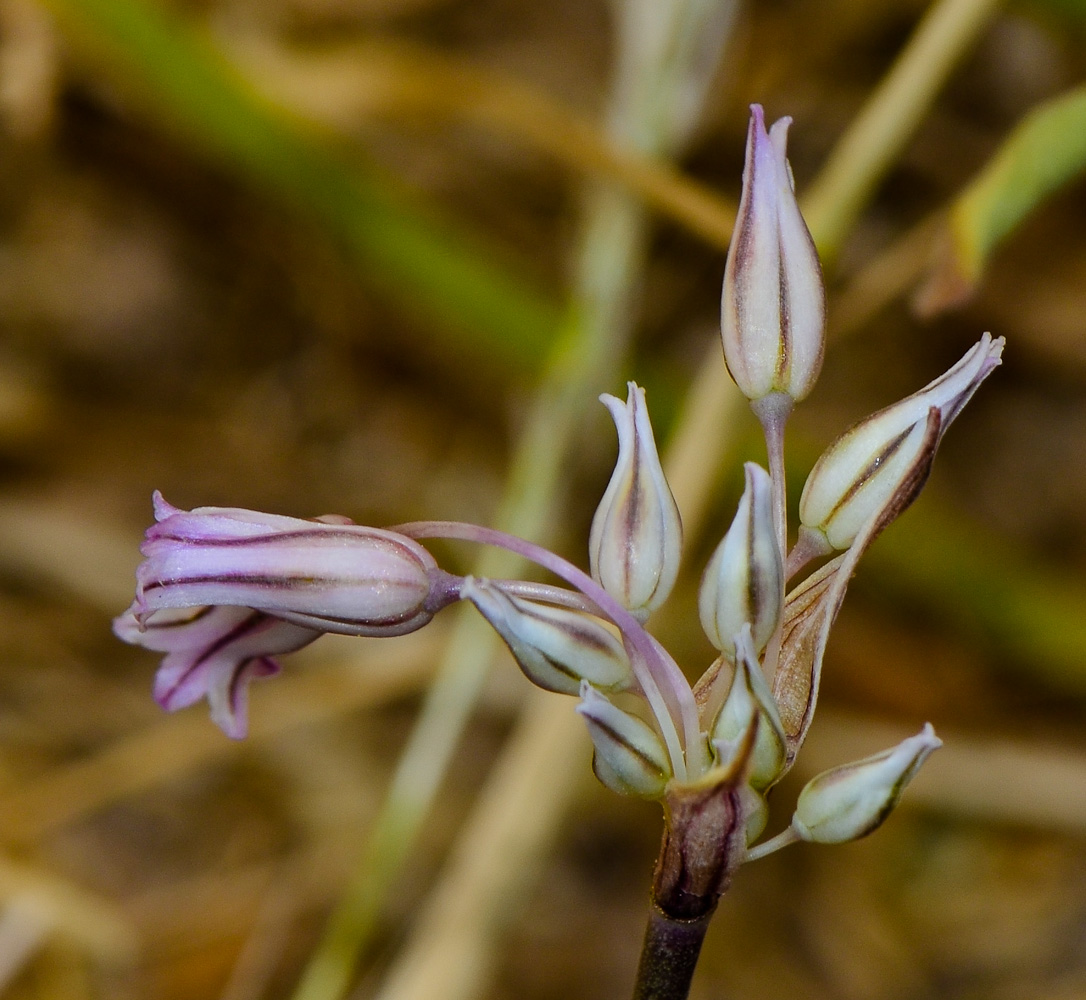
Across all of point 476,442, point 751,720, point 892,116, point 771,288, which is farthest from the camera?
point 476,442

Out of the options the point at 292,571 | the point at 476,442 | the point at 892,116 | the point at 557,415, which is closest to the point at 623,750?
the point at 292,571

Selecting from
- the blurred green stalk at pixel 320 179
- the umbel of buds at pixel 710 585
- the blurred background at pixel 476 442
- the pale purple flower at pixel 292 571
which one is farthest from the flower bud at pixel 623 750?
the blurred green stalk at pixel 320 179

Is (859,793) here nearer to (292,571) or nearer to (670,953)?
(670,953)

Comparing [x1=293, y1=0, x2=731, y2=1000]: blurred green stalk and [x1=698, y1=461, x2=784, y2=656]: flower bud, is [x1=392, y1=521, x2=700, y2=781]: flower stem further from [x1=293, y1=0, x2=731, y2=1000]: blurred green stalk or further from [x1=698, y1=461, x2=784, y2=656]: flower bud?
[x1=293, y1=0, x2=731, y2=1000]: blurred green stalk

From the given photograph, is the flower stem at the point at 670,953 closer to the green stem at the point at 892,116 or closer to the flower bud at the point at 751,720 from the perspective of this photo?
the flower bud at the point at 751,720

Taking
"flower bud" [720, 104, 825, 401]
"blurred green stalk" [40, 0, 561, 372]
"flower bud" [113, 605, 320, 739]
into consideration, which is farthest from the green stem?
"flower bud" [113, 605, 320, 739]

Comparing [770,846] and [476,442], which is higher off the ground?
[476,442]
